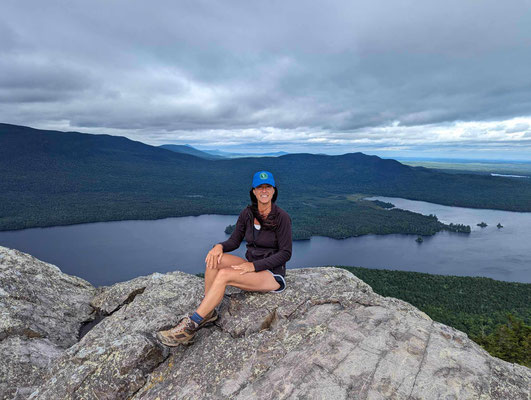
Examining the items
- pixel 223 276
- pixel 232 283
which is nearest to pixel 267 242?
pixel 232 283

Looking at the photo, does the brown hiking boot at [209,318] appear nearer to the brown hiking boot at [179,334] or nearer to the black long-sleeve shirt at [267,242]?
the brown hiking boot at [179,334]

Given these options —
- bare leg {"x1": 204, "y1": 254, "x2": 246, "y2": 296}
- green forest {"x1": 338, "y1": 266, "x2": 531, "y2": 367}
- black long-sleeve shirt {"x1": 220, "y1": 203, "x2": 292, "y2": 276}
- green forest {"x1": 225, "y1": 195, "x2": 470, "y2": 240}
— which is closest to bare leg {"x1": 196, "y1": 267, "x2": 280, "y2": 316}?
black long-sleeve shirt {"x1": 220, "y1": 203, "x2": 292, "y2": 276}

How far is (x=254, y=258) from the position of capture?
722 centimetres

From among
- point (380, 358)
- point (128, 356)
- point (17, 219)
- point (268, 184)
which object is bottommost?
point (17, 219)

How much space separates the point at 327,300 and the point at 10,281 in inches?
374

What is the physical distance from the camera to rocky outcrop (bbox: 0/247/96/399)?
677 centimetres

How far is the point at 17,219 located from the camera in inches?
6491

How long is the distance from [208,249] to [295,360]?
417 feet

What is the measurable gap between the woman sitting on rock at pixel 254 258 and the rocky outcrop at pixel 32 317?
3463 millimetres

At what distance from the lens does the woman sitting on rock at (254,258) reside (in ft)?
20.0

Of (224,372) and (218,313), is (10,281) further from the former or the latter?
(224,372)

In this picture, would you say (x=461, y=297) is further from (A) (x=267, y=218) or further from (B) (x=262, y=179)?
(B) (x=262, y=179)

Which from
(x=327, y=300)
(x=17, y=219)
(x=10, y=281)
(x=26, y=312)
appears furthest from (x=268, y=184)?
(x=17, y=219)

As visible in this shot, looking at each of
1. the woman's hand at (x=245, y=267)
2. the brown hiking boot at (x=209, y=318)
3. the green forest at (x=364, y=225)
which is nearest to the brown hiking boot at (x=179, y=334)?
the brown hiking boot at (x=209, y=318)
